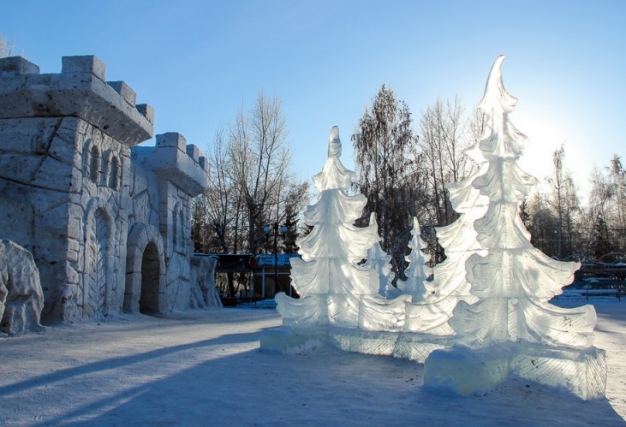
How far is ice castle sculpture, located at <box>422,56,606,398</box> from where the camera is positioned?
474 centimetres

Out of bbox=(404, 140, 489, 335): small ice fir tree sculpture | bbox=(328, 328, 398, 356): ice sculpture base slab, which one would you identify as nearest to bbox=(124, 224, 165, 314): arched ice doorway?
bbox=(328, 328, 398, 356): ice sculpture base slab

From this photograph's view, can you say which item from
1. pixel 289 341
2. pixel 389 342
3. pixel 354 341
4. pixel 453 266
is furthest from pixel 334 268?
pixel 453 266

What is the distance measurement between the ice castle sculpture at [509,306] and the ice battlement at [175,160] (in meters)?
11.3

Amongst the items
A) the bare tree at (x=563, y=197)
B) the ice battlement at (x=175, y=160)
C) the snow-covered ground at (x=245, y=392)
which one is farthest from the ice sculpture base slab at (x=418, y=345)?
the bare tree at (x=563, y=197)

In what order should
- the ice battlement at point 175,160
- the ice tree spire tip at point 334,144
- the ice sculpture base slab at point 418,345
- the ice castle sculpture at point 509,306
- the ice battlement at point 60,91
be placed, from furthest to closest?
the ice battlement at point 175,160
the ice battlement at point 60,91
the ice tree spire tip at point 334,144
the ice sculpture base slab at point 418,345
the ice castle sculpture at point 509,306

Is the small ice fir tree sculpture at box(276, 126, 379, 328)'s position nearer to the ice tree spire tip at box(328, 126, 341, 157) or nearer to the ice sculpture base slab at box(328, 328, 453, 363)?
the ice tree spire tip at box(328, 126, 341, 157)

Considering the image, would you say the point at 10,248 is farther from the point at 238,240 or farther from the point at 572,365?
the point at 238,240

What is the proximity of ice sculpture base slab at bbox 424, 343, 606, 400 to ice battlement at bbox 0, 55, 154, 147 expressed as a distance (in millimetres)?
8967

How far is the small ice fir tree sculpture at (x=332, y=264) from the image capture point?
797cm

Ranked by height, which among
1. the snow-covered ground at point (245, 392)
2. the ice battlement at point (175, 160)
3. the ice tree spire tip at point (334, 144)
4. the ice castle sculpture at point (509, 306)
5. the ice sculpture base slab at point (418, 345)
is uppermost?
the ice battlement at point (175, 160)

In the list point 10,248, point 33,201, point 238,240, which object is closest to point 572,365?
point 10,248

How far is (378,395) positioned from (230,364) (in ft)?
7.57

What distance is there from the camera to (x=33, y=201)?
33.9 ft

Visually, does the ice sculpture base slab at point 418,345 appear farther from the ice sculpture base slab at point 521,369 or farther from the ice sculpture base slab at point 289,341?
the ice sculpture base slab at point 289,341
